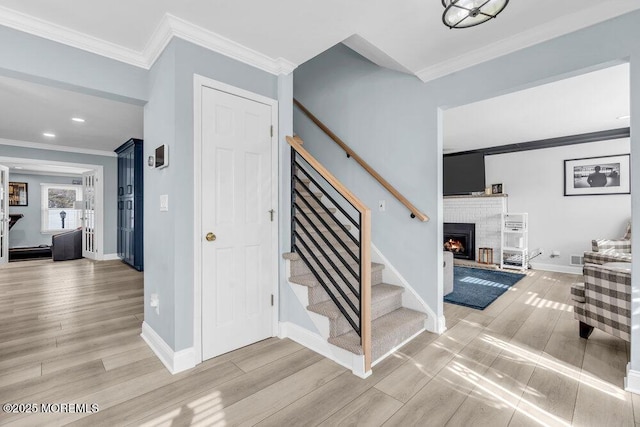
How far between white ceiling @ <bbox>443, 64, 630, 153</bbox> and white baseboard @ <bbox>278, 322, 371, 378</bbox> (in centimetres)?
331

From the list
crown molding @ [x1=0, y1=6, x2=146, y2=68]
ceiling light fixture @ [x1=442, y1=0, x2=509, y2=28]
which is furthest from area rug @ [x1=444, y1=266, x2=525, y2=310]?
crown molding @ [x1=0, y1=6, x2=146, y2=68]

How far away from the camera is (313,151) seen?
3.70 m

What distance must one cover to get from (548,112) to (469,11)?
3.39m

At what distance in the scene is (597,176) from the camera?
15.8 ft

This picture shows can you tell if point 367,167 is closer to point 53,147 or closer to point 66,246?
point 53,147

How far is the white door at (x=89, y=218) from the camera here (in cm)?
637

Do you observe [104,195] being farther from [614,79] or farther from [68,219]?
[614,79]

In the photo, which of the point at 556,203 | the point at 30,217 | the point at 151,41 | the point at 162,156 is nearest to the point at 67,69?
the point at 151,41

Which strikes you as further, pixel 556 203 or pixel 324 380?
pixel 556 203

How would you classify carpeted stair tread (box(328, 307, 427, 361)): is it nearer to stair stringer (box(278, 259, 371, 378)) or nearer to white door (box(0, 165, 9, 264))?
stair stringer (box(278, 259, 371, 378))

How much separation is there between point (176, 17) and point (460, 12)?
1.70 meters

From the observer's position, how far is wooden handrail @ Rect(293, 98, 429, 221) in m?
2.66

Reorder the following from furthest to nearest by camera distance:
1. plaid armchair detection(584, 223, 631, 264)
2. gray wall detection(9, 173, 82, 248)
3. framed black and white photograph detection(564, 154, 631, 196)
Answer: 1. gray wall detection(9, 173, 82, 248)
2. framed black and white photograph detection(564, 154, 631, 196)
3. plaid armchair detection(584, 223, 631, 264)

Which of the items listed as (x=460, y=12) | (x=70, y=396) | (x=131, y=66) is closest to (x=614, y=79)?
(x=460, y=12)
